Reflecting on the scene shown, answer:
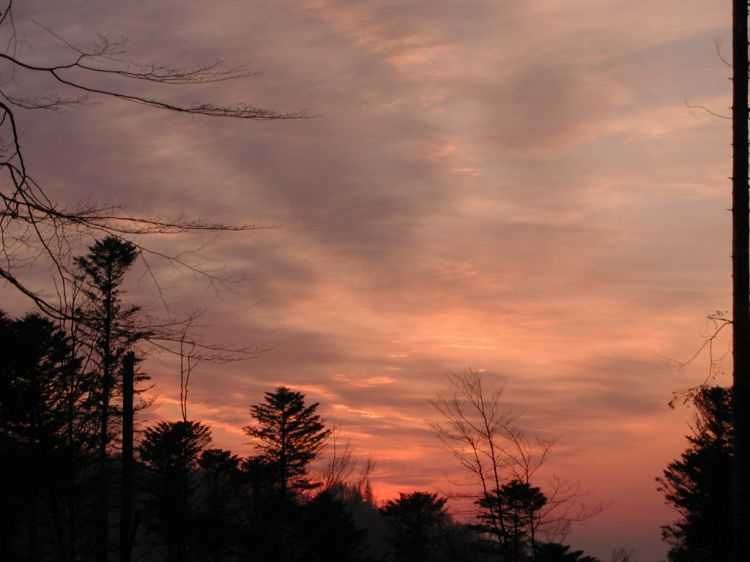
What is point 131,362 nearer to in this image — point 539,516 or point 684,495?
point 539,516

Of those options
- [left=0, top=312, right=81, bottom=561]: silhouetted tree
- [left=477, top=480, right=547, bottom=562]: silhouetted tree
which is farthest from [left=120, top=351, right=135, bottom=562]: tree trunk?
[left=477, top=480, right=547, bottom=562]: silhouetted tree

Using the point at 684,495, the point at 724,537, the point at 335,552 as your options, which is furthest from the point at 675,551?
the point at 335,552

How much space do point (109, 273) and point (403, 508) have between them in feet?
109

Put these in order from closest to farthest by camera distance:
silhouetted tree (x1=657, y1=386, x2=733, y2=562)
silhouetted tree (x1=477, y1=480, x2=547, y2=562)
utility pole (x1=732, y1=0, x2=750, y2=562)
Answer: utility pole (x1=732, y1=0, x2=750, y2=562) < silhouetted tree (x1=477, y1=480, x2=547, y2=562) < silhouetted tree (x1=657, y1=386, x2=733, y2=562)

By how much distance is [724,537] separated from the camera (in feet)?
126

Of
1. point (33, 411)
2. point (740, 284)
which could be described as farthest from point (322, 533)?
point (740, 284)

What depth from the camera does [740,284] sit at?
30.2 ft

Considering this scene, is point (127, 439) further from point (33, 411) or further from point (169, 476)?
point (169, 476)

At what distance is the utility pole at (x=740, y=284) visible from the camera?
28.2 feet

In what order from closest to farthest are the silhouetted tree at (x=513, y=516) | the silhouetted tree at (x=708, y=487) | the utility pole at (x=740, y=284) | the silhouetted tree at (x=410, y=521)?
1. the utility pole at (x=740, y=284)
2. the silhouetted tree at (x=513, y=516)
3. the silhouetted tree at (x=708, y=487)
4. the silhouetted tree at (x=410, y=521)

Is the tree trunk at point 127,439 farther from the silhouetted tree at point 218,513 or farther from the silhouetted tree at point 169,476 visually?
the silhouetted tree at point 218,513

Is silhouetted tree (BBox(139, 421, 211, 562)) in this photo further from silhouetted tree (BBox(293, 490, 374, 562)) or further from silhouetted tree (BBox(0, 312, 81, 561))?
silhouetted tree (BBox(0, 312, 81, 561))

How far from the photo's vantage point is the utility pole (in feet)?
28.2

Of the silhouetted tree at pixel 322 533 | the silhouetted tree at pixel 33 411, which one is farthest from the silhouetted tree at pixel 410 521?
the silhouetted tree at pixel 33 411
